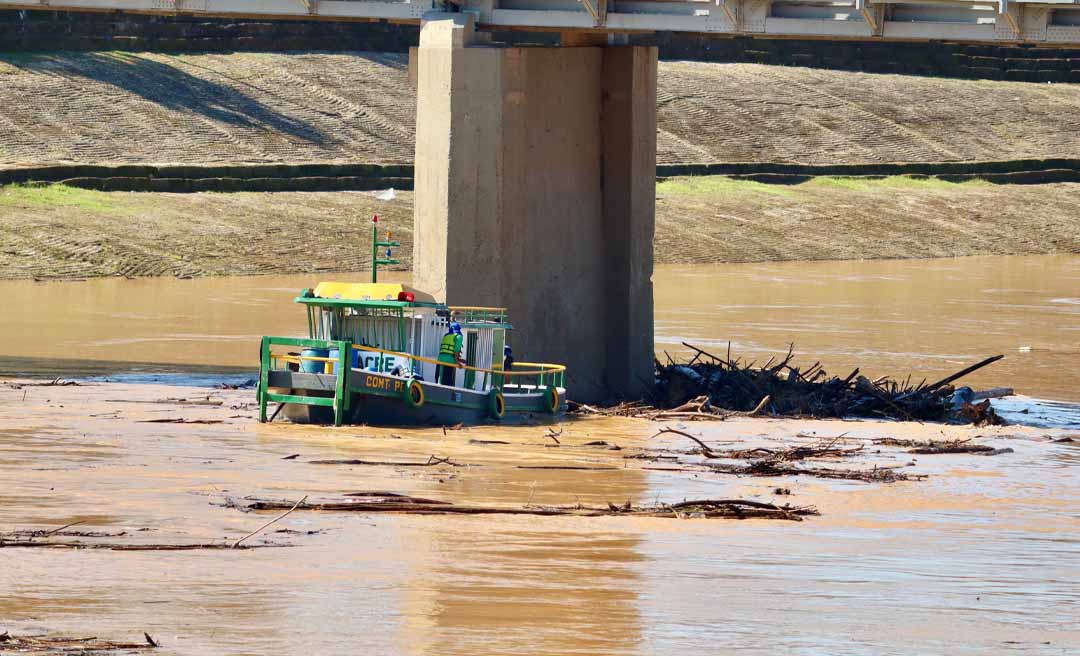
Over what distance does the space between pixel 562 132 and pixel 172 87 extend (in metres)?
29.6

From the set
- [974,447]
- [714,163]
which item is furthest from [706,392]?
[714,163]

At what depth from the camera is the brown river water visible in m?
12.1

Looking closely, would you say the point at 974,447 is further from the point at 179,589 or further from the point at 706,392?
the point at 179,589

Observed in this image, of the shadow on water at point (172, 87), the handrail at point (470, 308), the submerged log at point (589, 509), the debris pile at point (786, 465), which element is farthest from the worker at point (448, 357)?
the shadow on water at point (172, 87)

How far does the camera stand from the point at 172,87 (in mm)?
55594

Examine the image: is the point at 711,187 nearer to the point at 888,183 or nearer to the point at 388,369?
the point at 888,183

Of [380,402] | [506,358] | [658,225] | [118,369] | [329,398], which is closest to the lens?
[329,398]

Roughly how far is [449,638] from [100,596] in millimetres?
2260

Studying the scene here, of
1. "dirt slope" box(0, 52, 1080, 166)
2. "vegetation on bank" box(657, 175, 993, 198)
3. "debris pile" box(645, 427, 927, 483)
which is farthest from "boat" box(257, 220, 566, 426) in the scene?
"vegetation on bank" box(657, 175, 993, 198)

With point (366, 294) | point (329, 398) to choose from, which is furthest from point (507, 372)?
point (329, 398)

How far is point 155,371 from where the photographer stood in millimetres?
28453

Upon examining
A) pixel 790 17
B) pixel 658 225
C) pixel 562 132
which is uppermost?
pixel 790 17

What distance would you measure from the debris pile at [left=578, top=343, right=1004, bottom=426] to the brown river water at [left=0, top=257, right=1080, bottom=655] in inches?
30.1

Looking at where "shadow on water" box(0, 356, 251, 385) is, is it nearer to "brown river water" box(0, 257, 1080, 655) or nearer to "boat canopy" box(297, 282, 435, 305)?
"brown river water" box(0, 257, 1080, 655)
